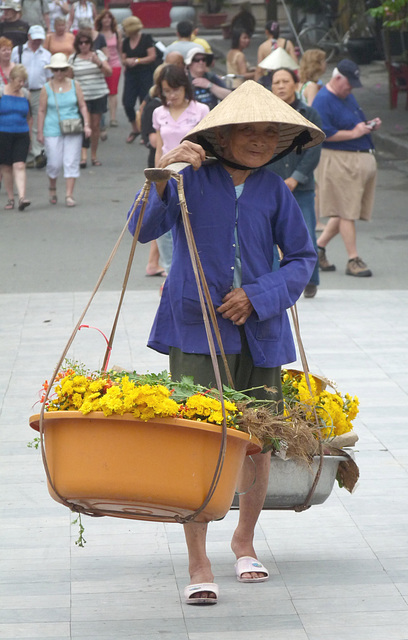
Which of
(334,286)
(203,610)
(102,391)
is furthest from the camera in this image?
(334,286)

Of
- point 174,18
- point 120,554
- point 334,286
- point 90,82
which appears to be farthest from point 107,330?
point 174,18

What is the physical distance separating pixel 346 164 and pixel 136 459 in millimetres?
6737

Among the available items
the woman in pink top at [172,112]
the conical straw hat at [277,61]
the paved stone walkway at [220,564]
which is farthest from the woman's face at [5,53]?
the paved stone walkway at [220,564]

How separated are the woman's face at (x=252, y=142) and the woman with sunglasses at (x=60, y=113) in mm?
9206

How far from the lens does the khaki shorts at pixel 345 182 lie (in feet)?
31.7

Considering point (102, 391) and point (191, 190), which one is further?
point (191, 190)

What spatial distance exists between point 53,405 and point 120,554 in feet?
3.36

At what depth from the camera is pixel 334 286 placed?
959 centimetres

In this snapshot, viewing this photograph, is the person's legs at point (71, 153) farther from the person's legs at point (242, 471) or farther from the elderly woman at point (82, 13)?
the person's legs at point (242, 471)

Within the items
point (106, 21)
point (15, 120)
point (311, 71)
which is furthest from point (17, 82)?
point (106, 21)

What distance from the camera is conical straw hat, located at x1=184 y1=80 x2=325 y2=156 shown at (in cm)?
368

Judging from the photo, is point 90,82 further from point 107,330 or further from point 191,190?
point 191,190

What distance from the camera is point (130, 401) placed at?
3268 mm

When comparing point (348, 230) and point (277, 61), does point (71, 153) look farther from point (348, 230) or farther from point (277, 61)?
point (348, 230)
